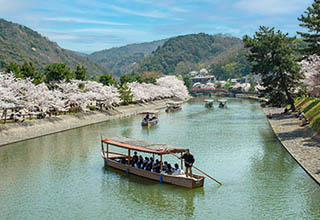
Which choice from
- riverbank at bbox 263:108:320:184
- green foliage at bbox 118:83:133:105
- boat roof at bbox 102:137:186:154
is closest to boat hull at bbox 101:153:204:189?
boat roof at bbox 102:137:186:154

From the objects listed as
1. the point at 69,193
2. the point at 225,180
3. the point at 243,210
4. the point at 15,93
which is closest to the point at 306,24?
the point at 225,180

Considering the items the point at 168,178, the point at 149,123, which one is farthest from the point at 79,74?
the point at 168,178

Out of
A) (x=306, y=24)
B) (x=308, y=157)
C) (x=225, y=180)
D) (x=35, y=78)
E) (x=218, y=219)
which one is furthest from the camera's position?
(x=35, y=78)

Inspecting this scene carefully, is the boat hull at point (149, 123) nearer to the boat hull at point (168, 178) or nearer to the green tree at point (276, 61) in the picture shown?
the green tree at point (276, 61)

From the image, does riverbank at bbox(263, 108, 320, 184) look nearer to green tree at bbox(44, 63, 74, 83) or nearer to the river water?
the river water

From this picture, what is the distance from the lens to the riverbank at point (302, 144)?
97.2 ft

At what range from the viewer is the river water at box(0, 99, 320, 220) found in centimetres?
2230

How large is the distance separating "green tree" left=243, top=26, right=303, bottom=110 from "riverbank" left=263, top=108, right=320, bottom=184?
262 inches

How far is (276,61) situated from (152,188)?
3960cm

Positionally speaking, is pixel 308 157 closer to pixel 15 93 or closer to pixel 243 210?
pixel 243 210

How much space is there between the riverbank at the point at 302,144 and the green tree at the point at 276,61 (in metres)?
6.66

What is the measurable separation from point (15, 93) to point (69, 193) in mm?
33343

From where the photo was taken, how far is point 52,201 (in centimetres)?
2472

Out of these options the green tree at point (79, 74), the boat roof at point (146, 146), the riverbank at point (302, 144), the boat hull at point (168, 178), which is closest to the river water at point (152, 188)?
the boat hull at point (168, 178)
